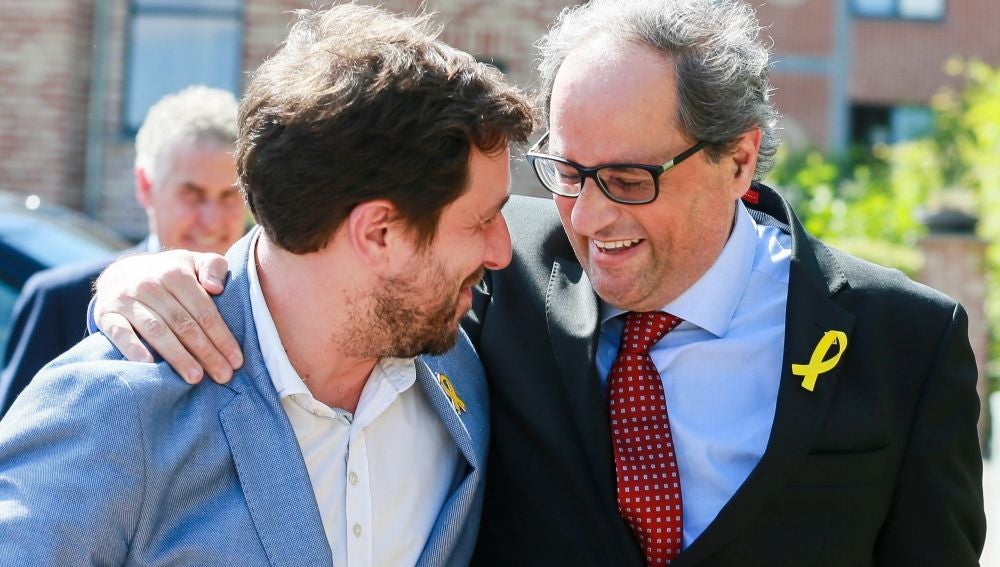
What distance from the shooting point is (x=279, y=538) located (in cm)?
202

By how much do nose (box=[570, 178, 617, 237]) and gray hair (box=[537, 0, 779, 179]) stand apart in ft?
0.79

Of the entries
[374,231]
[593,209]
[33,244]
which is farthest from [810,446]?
[33,244]

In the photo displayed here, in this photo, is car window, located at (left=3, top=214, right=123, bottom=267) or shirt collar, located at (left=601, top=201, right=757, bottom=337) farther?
car window, located at (left=3, top=214, right=123, bottom=267)

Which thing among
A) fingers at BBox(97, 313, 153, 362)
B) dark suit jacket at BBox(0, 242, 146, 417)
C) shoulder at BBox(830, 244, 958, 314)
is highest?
shoulder at BBox(830, 244, 958, 314)

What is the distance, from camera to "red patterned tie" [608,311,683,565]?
7.74 feet

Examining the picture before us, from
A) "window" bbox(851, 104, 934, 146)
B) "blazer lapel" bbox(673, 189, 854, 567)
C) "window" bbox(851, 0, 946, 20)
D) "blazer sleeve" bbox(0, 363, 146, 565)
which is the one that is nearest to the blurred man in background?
"blazer sleeve" bbox(0, 363, 146, 565)

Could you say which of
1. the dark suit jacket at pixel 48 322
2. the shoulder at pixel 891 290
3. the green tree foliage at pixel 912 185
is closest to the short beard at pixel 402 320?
the shoulder at pixel 891 290

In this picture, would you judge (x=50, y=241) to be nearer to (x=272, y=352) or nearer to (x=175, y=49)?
(x=272, y=352)

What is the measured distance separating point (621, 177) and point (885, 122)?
20955 millimetres

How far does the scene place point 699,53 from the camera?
2.55 metres

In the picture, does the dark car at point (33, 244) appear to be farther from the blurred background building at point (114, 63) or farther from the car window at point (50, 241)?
the blurred background building at point (114, 63)

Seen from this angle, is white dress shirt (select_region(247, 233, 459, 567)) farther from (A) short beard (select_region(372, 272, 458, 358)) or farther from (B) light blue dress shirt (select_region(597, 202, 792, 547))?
(B) light blue dress shirt (select_region(597, 202, 792, 547))

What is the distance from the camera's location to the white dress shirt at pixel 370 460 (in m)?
2.16

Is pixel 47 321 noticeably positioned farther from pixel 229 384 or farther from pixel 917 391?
pixel 917 391
